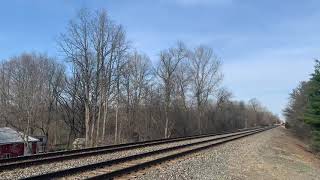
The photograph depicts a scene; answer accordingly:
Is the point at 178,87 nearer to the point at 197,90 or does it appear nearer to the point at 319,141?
the point at 197,90

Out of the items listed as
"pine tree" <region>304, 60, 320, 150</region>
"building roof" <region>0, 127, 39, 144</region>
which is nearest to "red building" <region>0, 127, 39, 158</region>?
"building roof" <region>0, 127, 39, 144</region>

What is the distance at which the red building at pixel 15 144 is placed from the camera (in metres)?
45.2

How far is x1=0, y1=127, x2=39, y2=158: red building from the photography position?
45.2 m

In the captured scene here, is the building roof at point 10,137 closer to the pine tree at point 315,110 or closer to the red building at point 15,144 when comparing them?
the red building at point 15,144

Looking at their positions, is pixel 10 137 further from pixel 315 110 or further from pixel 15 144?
pixel 315 110

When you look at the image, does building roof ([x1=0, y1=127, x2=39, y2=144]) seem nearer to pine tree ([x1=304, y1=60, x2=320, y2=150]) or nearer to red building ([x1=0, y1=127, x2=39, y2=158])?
red building ([x1=0, y1=127, x2=39, y2=158])

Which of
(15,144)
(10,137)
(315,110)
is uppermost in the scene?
(315,110)

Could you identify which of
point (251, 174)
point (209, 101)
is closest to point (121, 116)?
point (209, 101)

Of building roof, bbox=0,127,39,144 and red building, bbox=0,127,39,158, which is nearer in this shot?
red building, bbox=0,127,39,158

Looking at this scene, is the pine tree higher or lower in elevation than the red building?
higher

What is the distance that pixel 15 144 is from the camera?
4744cm

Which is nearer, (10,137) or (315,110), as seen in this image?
(315,110)

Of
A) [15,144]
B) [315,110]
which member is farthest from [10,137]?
[315,110]

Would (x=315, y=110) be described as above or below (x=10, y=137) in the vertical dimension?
above
